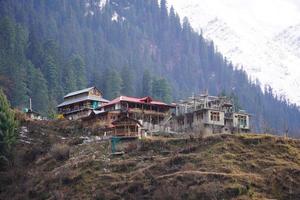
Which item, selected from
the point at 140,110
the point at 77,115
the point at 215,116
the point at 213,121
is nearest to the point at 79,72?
the point at 77,115

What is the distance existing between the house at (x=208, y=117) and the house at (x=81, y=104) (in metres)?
17.1

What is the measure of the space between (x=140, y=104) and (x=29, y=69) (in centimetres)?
5339

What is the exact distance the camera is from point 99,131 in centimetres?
9681

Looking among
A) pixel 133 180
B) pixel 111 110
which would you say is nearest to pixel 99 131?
pixel 111 110

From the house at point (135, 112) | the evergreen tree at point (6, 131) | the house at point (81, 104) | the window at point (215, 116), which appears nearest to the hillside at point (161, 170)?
the evergreen tree at point (6, 131)

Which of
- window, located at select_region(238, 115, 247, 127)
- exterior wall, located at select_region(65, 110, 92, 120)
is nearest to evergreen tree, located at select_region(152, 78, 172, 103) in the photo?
exterior wall, located at select_region(65, 110, 92, 120)

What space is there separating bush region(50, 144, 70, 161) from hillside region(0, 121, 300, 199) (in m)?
0.14

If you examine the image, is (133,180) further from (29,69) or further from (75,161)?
(29,69)

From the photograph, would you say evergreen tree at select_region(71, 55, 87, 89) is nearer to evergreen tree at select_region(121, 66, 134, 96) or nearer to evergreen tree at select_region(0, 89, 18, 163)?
evergreen tree at select_region(121, 66, 134, 96)

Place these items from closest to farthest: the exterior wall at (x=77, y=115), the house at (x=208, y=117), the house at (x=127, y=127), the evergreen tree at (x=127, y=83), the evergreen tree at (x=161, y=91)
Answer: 1. the house at (x=127, y=127)
2. the house at (x=208, y=117)
3. the exterior wall at (x=77, y=115)
4. the evergreen tree at (x=161, y=91)
5. the evergreen tree at (x=127, y=83)

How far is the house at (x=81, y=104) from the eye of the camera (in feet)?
380

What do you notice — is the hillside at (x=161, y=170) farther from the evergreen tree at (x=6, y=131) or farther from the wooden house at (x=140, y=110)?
the wooden house at (x=140, y=110)

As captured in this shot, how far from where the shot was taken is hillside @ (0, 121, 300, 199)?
72.3m

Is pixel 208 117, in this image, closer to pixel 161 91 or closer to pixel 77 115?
pixel 77 115
